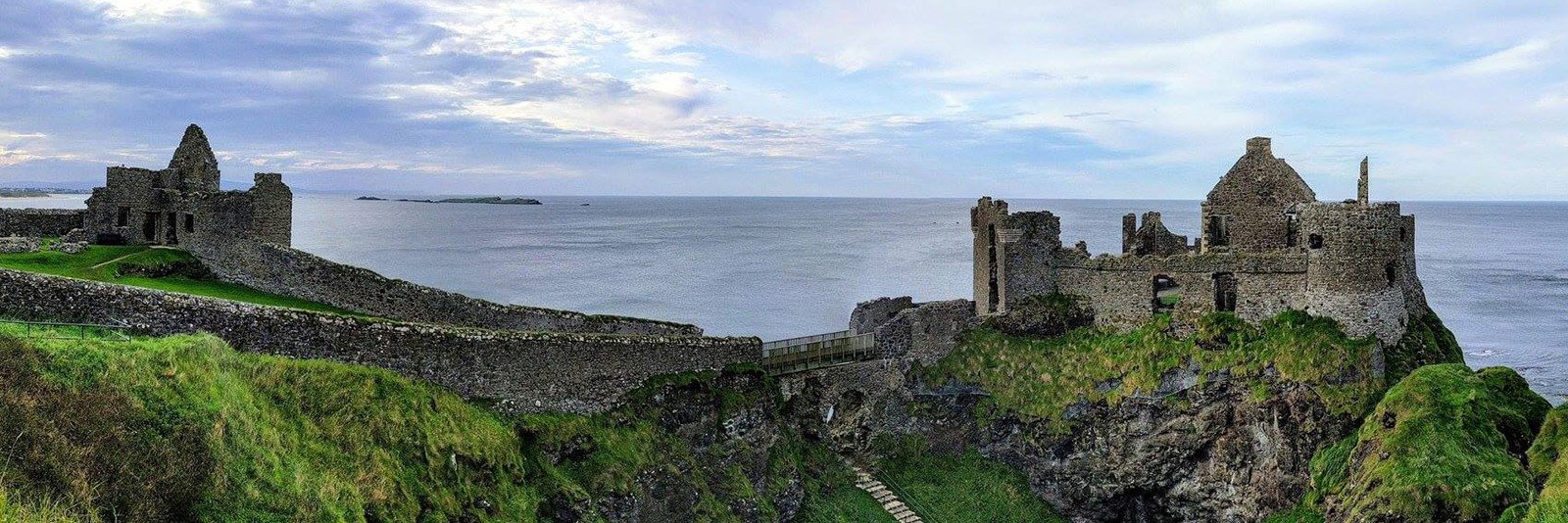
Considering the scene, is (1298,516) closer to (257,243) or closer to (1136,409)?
(1136,409)

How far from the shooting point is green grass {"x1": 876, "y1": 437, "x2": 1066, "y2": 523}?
32688mm

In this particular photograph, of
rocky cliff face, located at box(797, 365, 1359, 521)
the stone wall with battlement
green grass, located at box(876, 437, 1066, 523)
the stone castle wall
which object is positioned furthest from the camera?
the stone wall with battlement

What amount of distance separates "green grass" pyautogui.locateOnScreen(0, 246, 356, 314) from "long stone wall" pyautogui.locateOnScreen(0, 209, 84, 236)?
3.17m

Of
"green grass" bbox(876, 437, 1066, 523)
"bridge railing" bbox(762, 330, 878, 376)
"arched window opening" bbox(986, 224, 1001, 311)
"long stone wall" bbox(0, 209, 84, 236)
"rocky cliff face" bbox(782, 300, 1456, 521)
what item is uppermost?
"long stone wall" bbox(0, 209, 84, 236)

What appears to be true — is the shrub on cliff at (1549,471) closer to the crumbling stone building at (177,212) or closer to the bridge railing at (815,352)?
the bridge railing at (815,352)

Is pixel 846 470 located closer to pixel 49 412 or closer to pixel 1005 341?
pixel 1005 341

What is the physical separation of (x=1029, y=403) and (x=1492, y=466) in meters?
13.1

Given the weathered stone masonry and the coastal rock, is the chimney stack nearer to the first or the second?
the weathered stone masonry

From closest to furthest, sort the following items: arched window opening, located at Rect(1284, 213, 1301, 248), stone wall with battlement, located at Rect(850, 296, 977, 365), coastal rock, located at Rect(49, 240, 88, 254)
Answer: coastal rock, located at Rect(49, 240, 88, 254) < stone wall with battlement, located at Rect(850, 296, 977, 365) < arched window opening, located at Rect(1284, 213, 1301, 248)

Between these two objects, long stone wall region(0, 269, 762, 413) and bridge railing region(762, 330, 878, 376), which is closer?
long stone wall region(0, 269, 762, 413)

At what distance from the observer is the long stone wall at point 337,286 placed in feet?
97.7

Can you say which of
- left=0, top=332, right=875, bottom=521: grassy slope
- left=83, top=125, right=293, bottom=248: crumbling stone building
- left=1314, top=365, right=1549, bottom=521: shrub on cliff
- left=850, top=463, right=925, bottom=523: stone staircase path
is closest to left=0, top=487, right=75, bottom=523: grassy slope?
left=0, top=332, right=875, bottom=521: grassy slope

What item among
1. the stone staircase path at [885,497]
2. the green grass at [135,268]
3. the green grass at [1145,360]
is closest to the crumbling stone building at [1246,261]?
the green grass at [1145,360]

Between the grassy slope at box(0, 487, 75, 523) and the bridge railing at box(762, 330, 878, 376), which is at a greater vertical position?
the grassy slope at box(0, 487, 75, 523)
